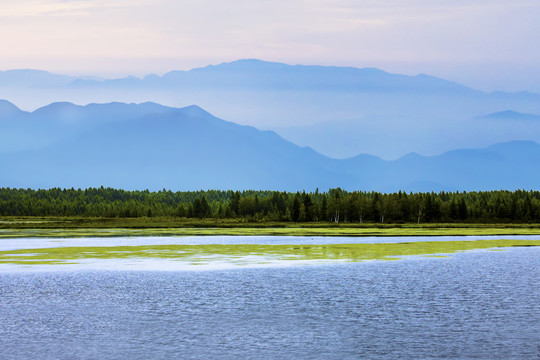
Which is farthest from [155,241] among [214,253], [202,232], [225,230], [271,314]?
[271,314]

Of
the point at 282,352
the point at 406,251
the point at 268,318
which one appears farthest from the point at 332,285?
the point at 406,251

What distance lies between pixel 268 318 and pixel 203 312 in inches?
143

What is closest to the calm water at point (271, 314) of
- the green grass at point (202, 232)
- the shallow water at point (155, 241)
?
the shallow water at point (155, 241)

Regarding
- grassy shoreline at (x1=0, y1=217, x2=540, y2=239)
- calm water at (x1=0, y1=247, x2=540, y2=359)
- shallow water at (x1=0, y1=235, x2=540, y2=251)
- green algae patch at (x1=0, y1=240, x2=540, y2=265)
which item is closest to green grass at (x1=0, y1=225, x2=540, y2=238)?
grassy shoreline at (x1=0, y1=217, x2=540, y2=239)

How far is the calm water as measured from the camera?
1045 inches

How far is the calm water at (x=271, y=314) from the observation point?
26531 millimetres

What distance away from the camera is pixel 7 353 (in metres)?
Answer: 25.8

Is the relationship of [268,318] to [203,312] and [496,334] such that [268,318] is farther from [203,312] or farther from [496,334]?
[496,334]

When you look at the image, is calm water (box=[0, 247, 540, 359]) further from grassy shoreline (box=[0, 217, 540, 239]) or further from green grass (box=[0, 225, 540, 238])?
grassy shoreline (box=[0, 217, 540, 239])

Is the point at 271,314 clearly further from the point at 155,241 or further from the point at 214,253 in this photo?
the point at 155,241

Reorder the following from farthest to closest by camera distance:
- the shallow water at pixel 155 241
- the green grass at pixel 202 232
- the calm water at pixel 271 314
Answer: the green grass at pixel 202 232
the shallow water at pixel 155 241
the calm water at pixel 271 314

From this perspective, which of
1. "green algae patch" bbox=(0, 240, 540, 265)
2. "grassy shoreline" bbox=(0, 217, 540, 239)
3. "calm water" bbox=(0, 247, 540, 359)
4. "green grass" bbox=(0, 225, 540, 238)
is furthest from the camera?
"grassy shoreline" bbox=(0, 217, 540, 239)

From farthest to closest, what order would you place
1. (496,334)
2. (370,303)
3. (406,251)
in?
1. (406,251)
2. (370,303)
3. (496,334)

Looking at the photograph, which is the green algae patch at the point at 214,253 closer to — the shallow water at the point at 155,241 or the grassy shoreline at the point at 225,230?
the shallow water at the point at 155,241
